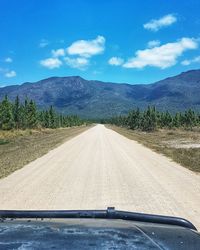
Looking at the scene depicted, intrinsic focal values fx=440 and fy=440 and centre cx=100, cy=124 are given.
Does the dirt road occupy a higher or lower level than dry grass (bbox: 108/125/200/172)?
higher

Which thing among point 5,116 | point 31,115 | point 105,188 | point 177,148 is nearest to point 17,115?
point 31,115

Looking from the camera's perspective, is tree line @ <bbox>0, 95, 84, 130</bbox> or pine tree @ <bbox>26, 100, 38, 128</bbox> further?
pine tree @ <bbox>26, 100, 38, 128</bbox>

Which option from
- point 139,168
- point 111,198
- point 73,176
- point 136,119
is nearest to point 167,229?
point 111,198

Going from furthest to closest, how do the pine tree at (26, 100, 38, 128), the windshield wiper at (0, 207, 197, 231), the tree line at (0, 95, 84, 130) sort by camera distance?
the pine tree at (26, 100, 38, 128)
the tree line at (0, 95, 84, 130)
the windshield wiper at (0, 207, 197, 231)

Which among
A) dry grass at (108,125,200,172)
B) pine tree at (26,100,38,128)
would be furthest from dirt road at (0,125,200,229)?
pine tree at (26,100,38,128)

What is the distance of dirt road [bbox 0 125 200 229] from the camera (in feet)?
33.0

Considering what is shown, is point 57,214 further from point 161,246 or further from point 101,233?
point 161,246

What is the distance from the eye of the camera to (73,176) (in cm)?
1532

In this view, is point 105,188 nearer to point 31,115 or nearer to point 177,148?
point 177,148

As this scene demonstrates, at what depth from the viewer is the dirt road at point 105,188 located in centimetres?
1007

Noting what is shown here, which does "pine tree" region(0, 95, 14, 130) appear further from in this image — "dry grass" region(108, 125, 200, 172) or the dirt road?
the dirt road

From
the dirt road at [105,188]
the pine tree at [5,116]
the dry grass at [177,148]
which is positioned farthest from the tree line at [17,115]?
the dirt road at [105,188]

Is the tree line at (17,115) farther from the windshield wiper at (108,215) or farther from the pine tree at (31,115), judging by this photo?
the windshield wiper at (108,215)

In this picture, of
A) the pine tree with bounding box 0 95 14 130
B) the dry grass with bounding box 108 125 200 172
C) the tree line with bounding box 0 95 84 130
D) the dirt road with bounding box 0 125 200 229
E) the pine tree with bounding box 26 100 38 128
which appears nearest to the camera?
the dirt road with bounding box 0 125 200 229
